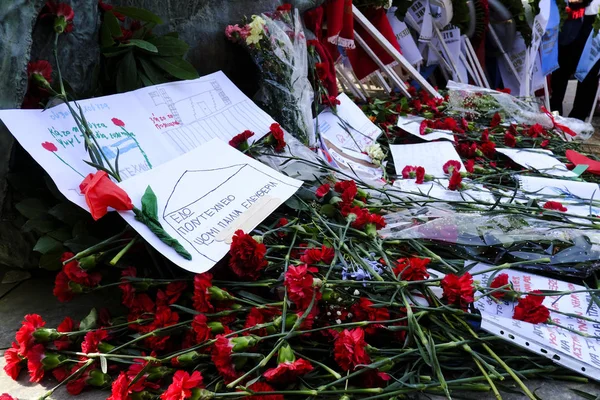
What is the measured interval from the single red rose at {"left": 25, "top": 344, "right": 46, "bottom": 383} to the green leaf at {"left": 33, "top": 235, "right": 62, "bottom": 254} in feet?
0.68

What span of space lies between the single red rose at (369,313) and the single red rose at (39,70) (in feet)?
2.77

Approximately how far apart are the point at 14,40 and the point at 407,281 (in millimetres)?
962

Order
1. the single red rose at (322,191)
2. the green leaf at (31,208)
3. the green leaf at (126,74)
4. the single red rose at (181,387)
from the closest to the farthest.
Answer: the single red rose at (181,387), the green leaf at (31,208), the single red rose at (322,191), the green leaf at (126,74)

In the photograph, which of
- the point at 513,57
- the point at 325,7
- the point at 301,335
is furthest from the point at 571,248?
the point at 513,57

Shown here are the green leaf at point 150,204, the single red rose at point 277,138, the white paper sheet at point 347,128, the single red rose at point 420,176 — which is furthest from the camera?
the white paper sheet at point 347,128

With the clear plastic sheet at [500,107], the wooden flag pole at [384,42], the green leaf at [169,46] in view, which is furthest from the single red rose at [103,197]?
the clear plastic sheet at [500,107]

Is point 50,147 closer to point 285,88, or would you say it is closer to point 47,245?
point 47,245

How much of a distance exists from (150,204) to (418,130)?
163 cm

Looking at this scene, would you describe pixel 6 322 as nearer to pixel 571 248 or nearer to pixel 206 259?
pixel 206 259

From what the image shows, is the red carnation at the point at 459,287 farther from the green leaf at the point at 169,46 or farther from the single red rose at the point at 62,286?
the green leaf at the point at 169,46

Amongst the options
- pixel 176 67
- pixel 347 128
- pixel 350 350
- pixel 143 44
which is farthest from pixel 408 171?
pixel 350 350

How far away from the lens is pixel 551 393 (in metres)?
0.85

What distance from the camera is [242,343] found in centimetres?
79

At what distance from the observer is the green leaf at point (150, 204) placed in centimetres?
96
